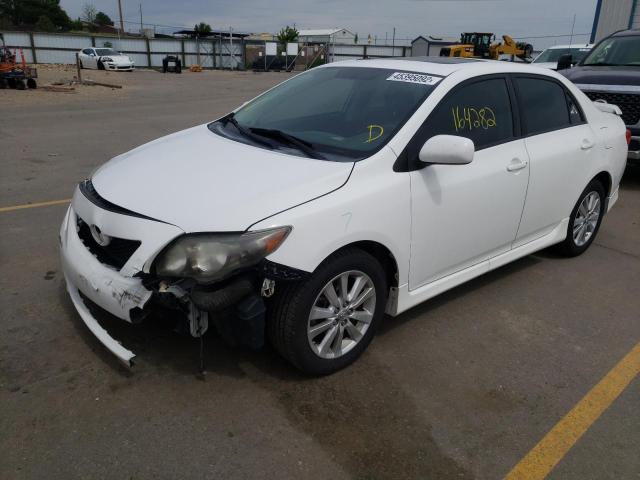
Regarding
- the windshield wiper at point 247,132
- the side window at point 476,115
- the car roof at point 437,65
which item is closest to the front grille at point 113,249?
the windshield wiper at point 247,132

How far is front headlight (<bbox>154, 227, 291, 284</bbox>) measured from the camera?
2.45m

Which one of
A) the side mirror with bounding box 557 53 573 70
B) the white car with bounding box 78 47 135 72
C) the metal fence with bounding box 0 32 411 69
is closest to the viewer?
the side mirror with bounding box 557 53 573 70

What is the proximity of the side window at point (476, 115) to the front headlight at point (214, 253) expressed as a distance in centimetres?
117

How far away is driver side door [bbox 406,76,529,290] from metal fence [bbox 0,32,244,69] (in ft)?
140

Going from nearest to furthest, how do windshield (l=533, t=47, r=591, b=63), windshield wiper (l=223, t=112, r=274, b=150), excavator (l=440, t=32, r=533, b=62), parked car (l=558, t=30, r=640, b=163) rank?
windshield wiper (l=223, t=112, r=274, b=150), parked car (l=558, t=30, r=640, b=163), windshield (l=533, t=47, r=591, b=63), excavator (l=440, t=32, r=533, b=62)

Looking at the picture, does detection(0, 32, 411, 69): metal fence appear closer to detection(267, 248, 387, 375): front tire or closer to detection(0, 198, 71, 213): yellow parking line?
detection(0, 198, 71, 213): yellow parking line

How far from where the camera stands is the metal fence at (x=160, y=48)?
39.7m

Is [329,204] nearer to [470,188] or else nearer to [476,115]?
[470,188]

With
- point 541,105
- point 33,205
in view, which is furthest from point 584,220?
point 33,205

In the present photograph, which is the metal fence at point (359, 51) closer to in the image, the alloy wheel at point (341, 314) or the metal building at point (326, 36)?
the metal building at point (326, 36)

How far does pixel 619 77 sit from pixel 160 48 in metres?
43.7

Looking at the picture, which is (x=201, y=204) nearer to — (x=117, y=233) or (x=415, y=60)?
(x=117, y=233)

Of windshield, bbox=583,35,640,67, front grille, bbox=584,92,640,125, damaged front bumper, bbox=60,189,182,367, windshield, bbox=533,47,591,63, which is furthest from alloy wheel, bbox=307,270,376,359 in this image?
windshield, bbox=533,47,591,63

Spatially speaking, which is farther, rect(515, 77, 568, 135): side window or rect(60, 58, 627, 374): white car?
rect(515, 77, 568, 135): side window
